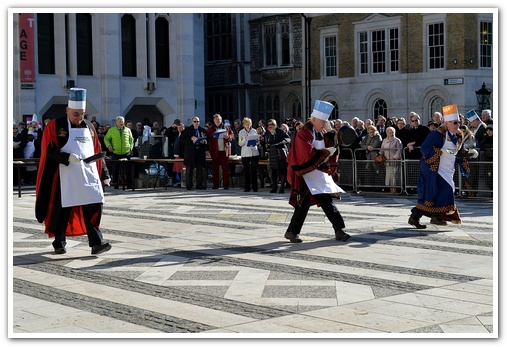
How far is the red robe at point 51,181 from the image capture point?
11.8 meters

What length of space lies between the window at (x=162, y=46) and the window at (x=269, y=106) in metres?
5.63

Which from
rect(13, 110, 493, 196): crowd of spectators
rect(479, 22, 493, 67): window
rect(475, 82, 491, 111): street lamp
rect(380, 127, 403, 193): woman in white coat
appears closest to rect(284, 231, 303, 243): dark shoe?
rect(13, 110, 493, 196): crowd of spectators

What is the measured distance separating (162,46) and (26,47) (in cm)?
722

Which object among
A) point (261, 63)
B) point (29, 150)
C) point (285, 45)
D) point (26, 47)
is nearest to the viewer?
point (29, 150)

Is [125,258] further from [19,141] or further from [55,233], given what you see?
[19,141]

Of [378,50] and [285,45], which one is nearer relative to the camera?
[378,50]

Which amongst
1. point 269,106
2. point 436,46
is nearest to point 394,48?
point 436,46

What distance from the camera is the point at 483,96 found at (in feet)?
116

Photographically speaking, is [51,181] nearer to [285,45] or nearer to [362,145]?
[362,145]

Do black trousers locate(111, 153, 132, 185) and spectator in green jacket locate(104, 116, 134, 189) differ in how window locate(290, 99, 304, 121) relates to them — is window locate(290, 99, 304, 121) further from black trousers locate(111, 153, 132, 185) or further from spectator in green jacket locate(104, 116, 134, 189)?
spectator in green jacket locate(104, 116, 134, 189)

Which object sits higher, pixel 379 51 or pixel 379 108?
pixel 379 51

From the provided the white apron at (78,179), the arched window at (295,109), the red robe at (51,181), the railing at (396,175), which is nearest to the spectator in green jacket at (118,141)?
the railing at (396,175)

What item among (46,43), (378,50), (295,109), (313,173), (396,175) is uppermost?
(46,43)

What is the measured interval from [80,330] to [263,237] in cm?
606
